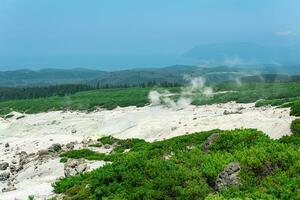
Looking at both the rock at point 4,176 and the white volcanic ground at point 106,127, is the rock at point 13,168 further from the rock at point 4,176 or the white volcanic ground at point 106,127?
the rock at point 4,176

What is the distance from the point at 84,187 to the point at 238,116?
20533mm

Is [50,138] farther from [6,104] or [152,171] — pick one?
[6,104]

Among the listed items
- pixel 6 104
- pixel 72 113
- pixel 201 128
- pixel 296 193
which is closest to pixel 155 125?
pixel 201 128

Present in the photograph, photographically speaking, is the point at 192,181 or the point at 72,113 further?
the point at 72,113

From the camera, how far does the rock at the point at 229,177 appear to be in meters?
18.0

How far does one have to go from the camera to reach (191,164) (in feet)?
66.8

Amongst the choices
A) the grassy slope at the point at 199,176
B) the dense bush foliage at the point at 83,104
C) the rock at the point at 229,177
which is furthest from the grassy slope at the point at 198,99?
the rock at the point at 229,177

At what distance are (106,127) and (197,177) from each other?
3562 centimetres

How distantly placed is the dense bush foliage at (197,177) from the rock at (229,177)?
0.21 metres

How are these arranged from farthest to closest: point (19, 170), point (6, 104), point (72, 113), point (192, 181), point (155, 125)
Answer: point (6, 104) → point (72, 113) → point (155, 125) → point (19, 170) → point (192, 181)

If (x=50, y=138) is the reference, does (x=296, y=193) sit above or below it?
above

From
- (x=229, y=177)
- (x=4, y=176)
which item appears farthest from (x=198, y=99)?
(x=229, y=177)

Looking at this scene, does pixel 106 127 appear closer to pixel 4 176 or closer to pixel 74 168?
pixel 4 176

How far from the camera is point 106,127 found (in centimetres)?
5400
